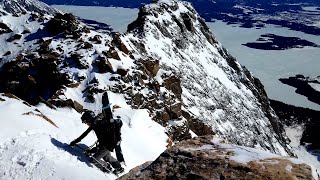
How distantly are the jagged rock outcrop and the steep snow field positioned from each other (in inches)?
120

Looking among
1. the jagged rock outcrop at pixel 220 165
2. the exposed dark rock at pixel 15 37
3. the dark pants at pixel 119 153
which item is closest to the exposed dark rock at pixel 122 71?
the exposed dark rock at pixel 15 37

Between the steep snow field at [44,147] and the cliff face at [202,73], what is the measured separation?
21.5 meters

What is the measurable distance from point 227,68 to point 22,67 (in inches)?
2124

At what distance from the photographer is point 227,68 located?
84.8 meters

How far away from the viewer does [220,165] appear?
12.2 metres

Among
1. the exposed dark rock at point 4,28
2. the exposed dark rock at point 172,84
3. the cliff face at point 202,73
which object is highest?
the exposed dark rock at point 4,28

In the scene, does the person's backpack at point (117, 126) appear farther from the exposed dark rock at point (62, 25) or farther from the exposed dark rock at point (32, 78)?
the exposed dark rock at point (62, 25)

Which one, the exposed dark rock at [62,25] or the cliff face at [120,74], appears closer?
the cliff face at [120,74]

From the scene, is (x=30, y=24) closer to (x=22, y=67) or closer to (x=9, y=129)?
(x=22, y=67)

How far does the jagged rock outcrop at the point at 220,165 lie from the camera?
11414 millimetres

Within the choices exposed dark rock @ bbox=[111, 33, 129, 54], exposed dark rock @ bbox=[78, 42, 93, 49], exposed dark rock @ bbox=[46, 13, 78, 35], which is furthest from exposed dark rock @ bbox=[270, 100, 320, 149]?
exposed dark rock @ bbox=[78, 42, 93, 49]

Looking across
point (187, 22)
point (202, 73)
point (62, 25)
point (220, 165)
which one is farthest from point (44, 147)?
point (187, 22)

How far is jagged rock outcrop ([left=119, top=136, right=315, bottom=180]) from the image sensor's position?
11.4 metres

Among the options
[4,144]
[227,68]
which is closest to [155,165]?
[4,144]
